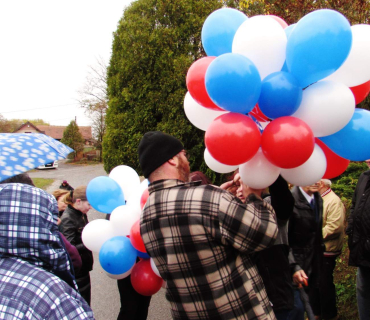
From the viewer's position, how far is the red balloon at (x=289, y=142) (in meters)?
1.23

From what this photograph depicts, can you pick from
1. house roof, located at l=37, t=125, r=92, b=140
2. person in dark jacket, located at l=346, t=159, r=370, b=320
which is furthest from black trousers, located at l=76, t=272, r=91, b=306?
house roof, located at l=37, t=125, r=92, b=140

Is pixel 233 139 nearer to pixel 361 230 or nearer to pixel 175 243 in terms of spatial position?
pixel 175 243

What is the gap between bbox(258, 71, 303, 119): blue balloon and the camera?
1.31m

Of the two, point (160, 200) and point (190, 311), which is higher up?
point (160, 200)

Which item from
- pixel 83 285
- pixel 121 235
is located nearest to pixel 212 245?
pixel 121 235

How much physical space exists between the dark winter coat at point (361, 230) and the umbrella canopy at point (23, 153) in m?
2.40

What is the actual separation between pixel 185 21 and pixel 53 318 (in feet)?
20.0

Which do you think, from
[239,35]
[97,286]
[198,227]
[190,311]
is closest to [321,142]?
[239,35]

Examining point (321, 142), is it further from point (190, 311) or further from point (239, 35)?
point (190, 311)

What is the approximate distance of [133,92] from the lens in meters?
6.38

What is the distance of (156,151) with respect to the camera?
1473mm

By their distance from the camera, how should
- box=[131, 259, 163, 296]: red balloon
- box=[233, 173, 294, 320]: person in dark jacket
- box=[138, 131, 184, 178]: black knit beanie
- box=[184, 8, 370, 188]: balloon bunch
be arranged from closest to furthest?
box=[184, 8, 370, 188]: balloon bunch < box=[138, 131, 184, 178]: black knit beanie < box=[233, 173, 294, 320]: person in dark jacket < box=[131, 259, 163, 296]: red balloon

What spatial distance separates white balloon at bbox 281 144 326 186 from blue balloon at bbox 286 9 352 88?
405 mm

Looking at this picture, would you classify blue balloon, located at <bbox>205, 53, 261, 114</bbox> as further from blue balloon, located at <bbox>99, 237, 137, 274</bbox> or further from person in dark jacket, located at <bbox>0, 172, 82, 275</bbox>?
blue balloon, located at <bbox>99, 237, 137, 274</bbox>
